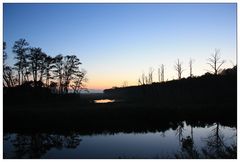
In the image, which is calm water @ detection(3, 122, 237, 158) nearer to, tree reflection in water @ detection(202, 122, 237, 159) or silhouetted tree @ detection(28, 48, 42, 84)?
tree reflection in water @ detection(202, 122, 237, 159)

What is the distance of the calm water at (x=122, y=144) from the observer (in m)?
15.5

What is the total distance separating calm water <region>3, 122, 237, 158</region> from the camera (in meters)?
15.5

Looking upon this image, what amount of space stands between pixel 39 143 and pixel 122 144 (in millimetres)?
6555

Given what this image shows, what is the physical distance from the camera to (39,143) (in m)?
18.7

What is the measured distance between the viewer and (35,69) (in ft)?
177

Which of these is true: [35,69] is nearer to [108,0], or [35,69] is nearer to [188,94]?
[188,94]

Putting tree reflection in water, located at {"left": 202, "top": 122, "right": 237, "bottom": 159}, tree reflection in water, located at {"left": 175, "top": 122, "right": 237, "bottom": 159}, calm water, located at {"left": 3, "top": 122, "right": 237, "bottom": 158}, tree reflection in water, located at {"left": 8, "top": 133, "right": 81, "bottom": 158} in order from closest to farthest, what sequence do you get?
tree reflection in water, located at {"left": 202, "top": 122, "right": 237, "bottom": 159} → tree reflection in water, located at {"left": 175, "top": 122, "right": 237, "bottom": 159} → calm water, located at {"left": 3, "top": 122, "right": 237, "bottom": 158} → tree reflection in water, located at {"left": 8, "top": 133, "right": 81, "bottom": 158}

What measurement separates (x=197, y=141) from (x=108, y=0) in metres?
12.5

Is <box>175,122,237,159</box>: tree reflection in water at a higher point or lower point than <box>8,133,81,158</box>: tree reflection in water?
higher

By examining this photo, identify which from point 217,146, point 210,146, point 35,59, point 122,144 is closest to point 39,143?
point 122,144

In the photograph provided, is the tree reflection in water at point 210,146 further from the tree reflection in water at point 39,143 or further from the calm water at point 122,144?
the tree reflection in water at point 39,143

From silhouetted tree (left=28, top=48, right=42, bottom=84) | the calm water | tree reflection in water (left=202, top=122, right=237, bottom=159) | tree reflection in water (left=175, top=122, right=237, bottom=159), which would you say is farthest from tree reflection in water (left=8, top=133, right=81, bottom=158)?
silhouetted tree (left=28, top=48, right=42, bottom=84)

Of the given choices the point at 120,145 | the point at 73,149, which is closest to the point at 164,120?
the point at 120,145

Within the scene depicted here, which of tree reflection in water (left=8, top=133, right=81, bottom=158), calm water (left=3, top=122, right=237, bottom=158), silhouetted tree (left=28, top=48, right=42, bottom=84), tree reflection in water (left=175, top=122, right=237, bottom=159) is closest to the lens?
tree reflection in water (left=175, top=122, right=237, bottom=159)
